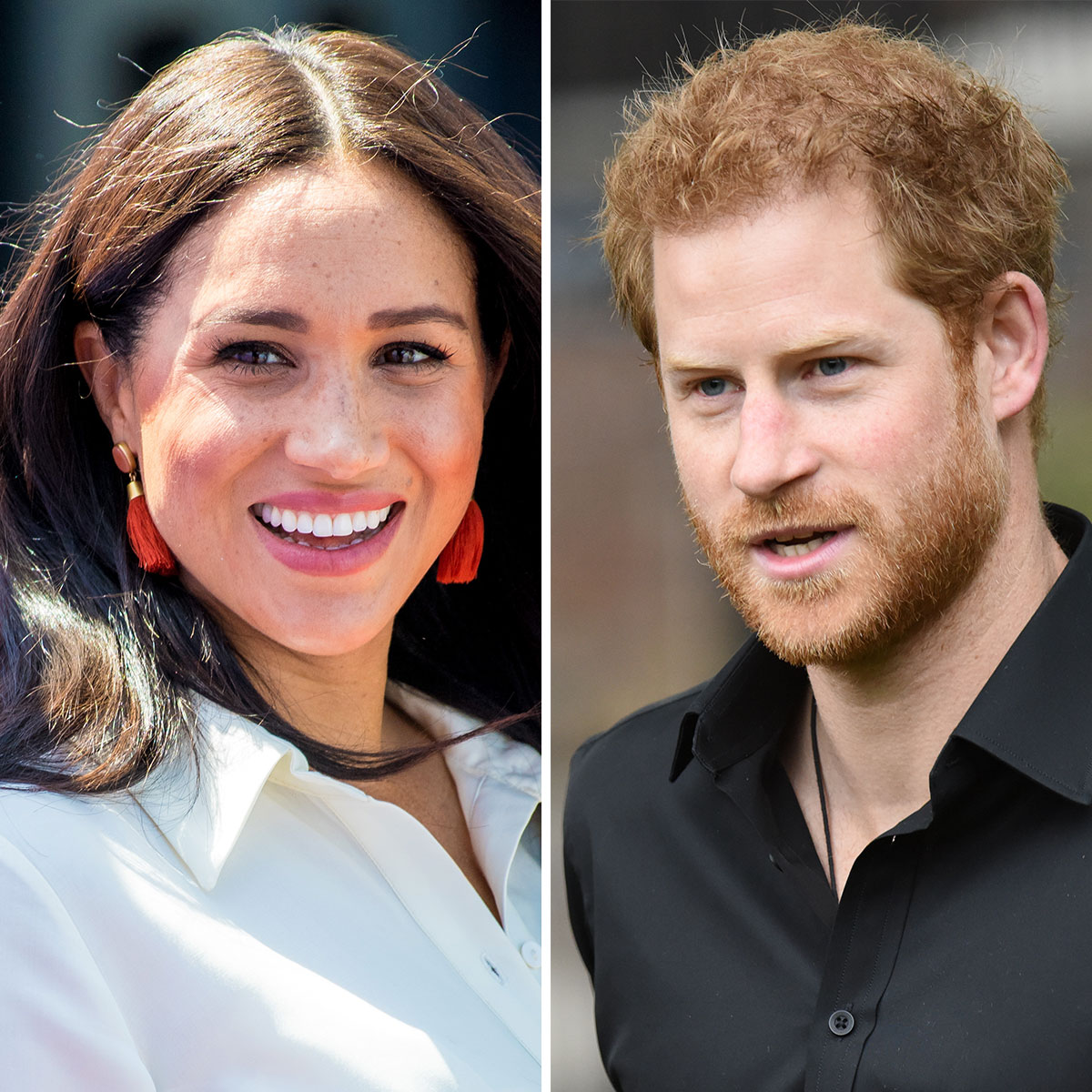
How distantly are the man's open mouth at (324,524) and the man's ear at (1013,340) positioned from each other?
847 mm

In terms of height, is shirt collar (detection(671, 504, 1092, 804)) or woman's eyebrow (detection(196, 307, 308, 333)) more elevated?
woman's eyebrow (detection(196, 307, 308, 333))

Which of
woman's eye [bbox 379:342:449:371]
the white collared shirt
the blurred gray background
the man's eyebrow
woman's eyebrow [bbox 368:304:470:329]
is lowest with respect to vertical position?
the white collared shirt

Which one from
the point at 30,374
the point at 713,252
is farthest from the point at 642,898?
the point at 30,374

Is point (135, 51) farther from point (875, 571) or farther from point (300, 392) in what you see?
point (875, 571)

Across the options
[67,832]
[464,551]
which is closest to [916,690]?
[464,551]

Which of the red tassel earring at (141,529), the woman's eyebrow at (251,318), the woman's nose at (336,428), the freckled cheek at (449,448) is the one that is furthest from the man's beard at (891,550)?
the red tassel earring at (141,529)

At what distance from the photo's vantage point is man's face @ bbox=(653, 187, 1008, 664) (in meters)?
1.63

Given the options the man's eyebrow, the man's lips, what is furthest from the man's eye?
the man's lips

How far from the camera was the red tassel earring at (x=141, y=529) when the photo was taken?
1.77m

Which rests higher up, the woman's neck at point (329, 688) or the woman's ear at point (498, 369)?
the woman's ear at point (498, 369)

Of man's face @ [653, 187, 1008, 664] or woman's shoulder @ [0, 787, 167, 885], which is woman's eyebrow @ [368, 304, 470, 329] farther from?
woman's shoulder @ [0, 787, 167, 885]

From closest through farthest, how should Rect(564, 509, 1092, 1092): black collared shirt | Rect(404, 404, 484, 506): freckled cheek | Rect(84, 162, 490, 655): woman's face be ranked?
Rect(564, 509, 1092, 1092): black collared shirt
Rect(84, 162, 490, 655): woman's face
Rect(404, 404, 484, 506): freckled cheek

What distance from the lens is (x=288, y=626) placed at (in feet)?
6.02

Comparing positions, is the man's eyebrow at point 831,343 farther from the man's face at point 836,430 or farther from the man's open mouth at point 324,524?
the man's open mouth at point 324,524
